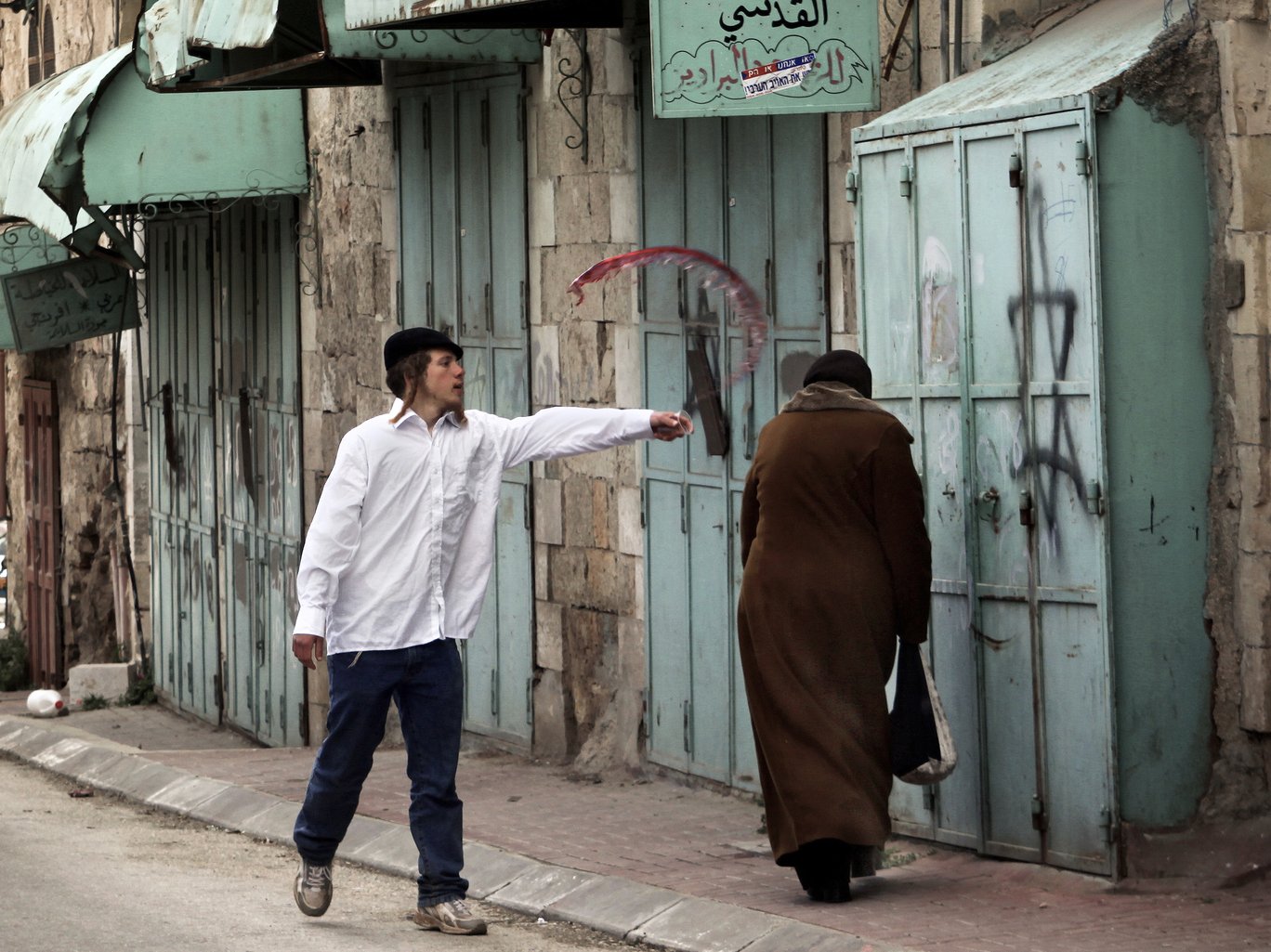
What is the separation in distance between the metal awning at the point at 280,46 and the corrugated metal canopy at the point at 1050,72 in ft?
9.06

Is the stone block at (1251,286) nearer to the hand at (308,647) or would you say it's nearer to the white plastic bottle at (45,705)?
the hand at (308,647)

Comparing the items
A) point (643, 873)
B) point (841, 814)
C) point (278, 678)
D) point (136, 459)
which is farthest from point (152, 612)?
point (841, 814)

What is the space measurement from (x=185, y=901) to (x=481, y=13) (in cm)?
→ 384

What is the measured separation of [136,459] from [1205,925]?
11.3m

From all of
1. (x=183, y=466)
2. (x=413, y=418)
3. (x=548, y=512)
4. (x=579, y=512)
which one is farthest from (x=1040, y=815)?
(x=183, y=466)

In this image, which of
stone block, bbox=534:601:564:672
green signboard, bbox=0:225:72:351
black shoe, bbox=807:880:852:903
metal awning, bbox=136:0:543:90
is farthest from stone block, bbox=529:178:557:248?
green signboard, bbox=0:225:72:351

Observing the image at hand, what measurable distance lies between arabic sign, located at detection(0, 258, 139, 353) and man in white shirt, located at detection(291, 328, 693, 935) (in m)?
9.31

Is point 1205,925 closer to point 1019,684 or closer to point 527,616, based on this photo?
point 1019,684

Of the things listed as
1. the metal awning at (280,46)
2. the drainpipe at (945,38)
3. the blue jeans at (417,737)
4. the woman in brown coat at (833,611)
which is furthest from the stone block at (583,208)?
the blue jeans at (417,737)

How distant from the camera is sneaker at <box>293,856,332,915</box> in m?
6.62

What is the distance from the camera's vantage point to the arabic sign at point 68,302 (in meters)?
15.4

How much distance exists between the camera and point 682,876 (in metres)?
7.15

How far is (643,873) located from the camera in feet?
23.8

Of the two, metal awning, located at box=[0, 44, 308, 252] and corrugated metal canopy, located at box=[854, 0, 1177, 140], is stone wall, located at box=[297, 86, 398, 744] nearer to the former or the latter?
metal awning, located at box=[0, 44, 308, 252]
